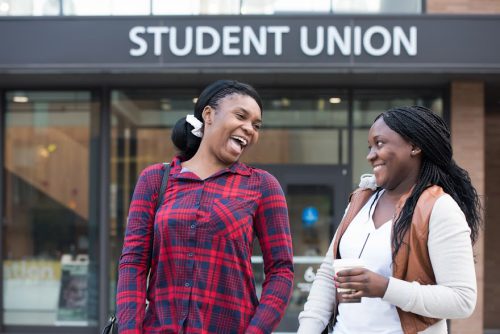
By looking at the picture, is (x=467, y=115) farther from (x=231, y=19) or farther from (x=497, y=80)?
(x=231, y=19)

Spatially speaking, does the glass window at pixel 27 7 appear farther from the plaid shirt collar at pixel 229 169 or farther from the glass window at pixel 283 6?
the plaid shirt collar at pixel 229 169

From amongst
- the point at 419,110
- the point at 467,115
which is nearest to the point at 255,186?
the point at 419,110

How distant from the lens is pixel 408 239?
2600mm

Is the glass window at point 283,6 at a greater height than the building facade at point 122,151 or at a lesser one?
greater

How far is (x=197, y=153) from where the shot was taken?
2926mm

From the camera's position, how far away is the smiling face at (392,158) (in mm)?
2705

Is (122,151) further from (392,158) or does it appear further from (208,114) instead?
(392,158)

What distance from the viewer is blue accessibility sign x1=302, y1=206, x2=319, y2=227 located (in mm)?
9366

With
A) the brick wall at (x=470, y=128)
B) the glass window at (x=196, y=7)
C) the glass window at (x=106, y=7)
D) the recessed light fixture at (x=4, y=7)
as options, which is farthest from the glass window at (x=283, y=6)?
the recessed light fixture at (x=4, y=7)

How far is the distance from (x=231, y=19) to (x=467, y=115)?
121 inches

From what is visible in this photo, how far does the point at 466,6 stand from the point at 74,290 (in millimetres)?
6027

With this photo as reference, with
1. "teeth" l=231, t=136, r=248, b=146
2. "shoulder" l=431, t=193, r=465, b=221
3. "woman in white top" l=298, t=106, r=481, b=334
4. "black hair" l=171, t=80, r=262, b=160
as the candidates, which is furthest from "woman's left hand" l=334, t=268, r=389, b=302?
"black hair" l=171, t=80, r=262, b=160

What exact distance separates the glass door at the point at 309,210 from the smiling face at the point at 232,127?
649 centimetres

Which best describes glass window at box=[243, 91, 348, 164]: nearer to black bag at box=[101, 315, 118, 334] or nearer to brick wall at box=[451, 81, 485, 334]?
brick wall at box=[451, 81, 485, 334]
